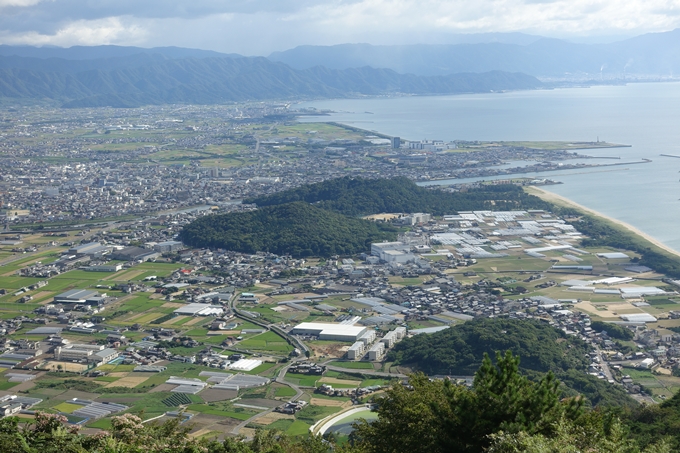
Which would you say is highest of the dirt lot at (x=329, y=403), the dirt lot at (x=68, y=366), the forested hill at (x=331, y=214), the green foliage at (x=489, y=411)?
the green foliage at (x=489, y=411)

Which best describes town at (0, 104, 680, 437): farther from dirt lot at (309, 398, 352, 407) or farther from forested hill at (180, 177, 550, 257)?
forested hill at (180, 177, 550, 257)

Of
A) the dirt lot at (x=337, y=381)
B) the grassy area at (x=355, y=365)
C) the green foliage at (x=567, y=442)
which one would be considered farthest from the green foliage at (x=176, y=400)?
the green foliage at (x=567, y=442)

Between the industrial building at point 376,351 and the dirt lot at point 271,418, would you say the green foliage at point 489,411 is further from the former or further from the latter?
the industrial building at point 376,351

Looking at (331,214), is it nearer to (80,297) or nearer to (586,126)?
(80,297)

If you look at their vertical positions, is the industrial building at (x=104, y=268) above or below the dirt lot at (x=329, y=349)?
below

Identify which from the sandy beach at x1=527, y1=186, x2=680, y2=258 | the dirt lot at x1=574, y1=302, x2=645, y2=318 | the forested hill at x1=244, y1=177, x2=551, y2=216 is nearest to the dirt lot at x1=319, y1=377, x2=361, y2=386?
the dirt lot at x1=574, y1=302, x2=645, y2=318

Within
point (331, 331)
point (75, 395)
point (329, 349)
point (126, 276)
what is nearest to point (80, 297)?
point (126, 276)
